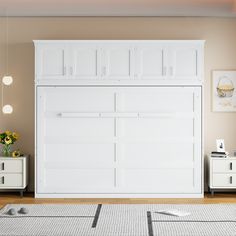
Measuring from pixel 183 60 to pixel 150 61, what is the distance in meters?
0.43

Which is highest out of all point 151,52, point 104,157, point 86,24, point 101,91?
point 86,24

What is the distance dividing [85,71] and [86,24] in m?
0.78

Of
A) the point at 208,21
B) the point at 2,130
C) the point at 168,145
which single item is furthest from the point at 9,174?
the point at 208,21

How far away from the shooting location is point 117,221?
17.9 feet

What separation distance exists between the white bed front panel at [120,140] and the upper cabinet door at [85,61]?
21 cm

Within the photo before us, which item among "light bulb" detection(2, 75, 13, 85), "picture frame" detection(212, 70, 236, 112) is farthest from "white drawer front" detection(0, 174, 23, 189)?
"picture frame" detection(212, 70, 236, 112)

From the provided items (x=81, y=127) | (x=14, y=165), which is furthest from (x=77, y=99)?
(x=14, y=165)

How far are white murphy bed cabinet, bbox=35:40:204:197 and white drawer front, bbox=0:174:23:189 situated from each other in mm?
274

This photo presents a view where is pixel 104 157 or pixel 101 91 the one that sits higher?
pixel 101 91

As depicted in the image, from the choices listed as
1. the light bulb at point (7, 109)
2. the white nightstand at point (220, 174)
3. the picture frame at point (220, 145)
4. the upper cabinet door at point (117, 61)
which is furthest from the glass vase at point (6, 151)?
the picture frame at point (220, 145)

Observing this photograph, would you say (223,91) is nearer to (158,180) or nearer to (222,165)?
(222,165)

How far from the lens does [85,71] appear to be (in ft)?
22.3

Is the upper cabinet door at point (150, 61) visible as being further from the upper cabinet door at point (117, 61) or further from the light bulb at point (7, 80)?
the light bulb at point (7, 80)

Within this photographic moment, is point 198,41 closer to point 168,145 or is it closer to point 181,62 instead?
point 181,62
